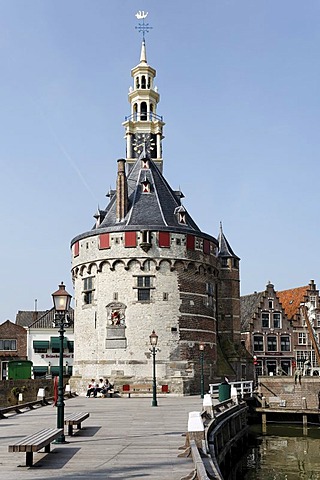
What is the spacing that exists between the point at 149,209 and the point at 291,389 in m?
Answer: 14.8

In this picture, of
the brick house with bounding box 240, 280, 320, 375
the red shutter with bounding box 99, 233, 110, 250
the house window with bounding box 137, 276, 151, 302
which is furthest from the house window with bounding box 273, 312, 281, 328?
the red shutter with bounding box 99, 233, 110, 250

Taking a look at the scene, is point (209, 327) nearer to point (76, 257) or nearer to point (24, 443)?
point (76, 257)

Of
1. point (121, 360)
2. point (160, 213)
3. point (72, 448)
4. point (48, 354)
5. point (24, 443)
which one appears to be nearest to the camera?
point (24, 443)

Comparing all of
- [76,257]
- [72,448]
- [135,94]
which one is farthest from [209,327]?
[72,448]

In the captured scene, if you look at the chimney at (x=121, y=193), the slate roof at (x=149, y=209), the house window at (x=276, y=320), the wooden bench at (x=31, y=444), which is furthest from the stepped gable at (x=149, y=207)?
the wooden bench at (x=31, y=444)

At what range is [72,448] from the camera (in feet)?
46.2

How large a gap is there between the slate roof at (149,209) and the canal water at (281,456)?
1388 cm

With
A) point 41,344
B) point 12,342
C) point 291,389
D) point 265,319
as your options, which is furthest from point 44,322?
point 291,389

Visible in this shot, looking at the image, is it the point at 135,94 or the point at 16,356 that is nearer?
the point at 135,94

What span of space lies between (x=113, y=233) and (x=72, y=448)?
25305 millimetres

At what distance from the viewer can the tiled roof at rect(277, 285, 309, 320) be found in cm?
6012

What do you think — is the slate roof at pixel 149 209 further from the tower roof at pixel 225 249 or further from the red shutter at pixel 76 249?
the tower roof at pixel 225 249

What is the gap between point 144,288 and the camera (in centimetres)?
3812

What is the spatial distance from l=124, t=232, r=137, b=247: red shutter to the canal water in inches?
517
